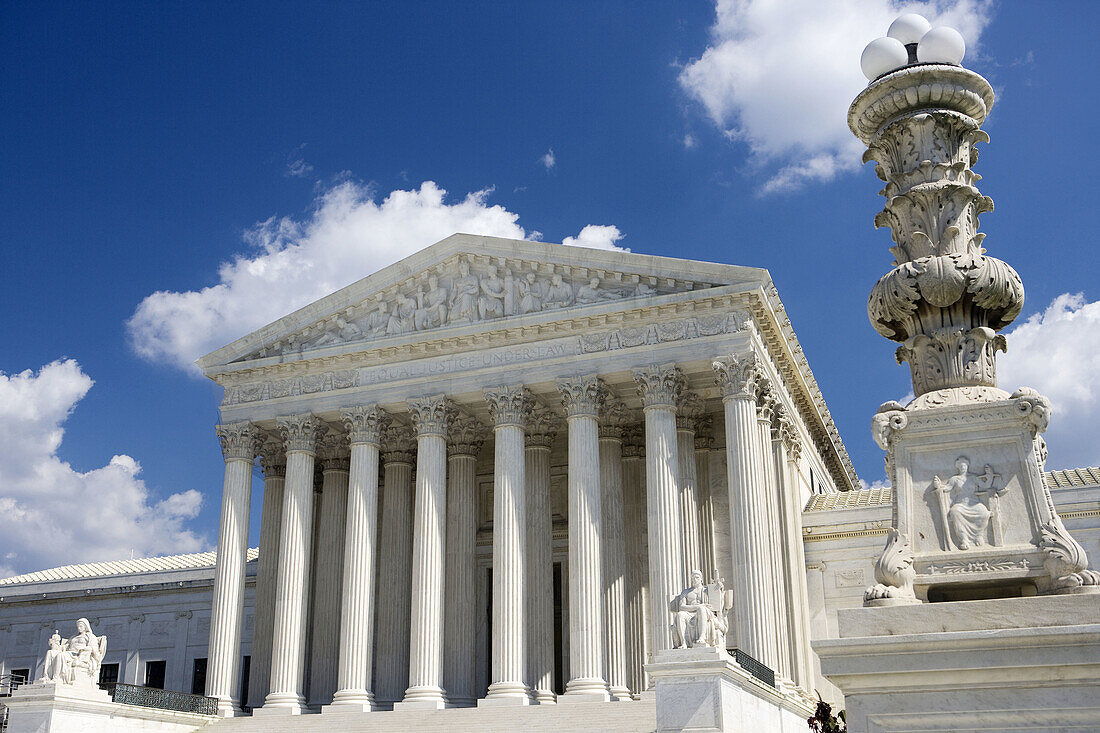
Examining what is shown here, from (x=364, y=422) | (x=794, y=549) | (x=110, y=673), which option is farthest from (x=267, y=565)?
(x=794, y=549)

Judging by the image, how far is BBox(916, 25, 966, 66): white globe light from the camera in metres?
11.0

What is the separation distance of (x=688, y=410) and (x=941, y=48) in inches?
1110

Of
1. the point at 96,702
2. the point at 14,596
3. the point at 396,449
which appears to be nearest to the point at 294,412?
the point at 396,449

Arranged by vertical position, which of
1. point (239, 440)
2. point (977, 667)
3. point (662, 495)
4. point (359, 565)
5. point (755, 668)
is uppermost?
point (239, 440)

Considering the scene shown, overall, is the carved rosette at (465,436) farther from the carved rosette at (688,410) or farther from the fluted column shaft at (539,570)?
the carved rosette at (688,410)

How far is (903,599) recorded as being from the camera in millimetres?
8477

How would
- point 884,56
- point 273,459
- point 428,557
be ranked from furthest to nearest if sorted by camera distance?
1. point 273,459
2. point 428,557
3. point 884,56

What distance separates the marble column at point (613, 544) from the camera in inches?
1433

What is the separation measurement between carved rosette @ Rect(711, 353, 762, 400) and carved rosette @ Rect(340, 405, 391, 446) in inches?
497

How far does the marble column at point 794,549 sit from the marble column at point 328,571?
16842mm

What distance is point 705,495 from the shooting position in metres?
40.3

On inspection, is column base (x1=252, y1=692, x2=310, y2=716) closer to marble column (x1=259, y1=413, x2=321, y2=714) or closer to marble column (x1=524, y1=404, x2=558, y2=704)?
marble column (x1=259, y1=413, x2=321, y2=714)

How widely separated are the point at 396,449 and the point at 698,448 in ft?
39.3

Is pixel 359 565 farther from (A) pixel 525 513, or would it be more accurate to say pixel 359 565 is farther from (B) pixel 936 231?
(B) pixel 936 231
